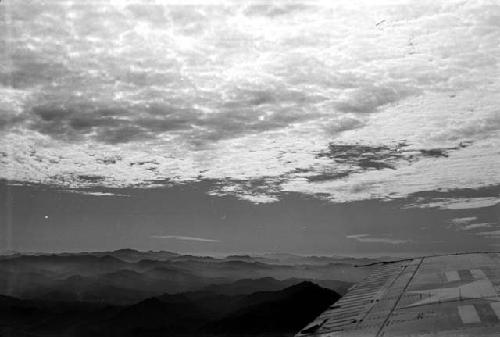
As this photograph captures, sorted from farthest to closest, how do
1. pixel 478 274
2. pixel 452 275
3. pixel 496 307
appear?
pixel 452 275
pixel 478 274
pixel 496 307

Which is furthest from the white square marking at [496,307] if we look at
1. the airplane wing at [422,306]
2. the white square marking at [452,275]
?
the white square marking at [452,275]

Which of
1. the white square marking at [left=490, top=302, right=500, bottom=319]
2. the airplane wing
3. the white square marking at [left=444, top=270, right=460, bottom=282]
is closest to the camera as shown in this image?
the airplane wing

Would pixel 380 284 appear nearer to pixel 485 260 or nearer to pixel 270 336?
pixel 485 260

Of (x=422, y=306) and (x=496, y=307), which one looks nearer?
(x=496, y=307)

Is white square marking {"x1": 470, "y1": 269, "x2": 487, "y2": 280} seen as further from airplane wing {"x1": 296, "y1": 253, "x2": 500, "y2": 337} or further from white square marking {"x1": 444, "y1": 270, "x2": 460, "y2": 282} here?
white square marking {"x1": 444, "y1": 270, "x2": 460, "y2": 282}

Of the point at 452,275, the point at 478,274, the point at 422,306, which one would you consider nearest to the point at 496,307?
the point at 422,306

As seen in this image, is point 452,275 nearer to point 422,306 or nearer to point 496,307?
point 422,306

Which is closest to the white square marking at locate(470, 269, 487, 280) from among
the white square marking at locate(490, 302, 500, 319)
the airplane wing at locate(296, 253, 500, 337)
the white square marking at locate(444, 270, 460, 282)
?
the airplane wing at locate(296, 253, 500, 337)

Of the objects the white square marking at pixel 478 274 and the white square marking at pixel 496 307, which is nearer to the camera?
the white square marking at pixel 496 307

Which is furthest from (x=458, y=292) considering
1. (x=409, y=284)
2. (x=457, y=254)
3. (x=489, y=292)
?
(x=457, y=254)

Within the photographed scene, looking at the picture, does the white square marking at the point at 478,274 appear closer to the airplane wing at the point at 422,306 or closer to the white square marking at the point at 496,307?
the airplane wing at the point at 422,306
